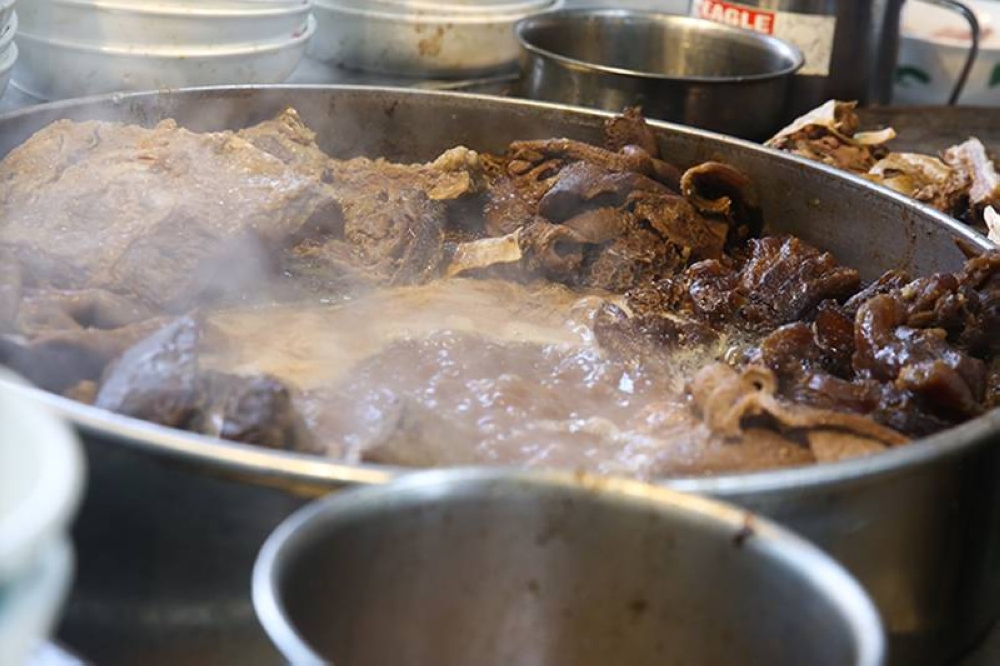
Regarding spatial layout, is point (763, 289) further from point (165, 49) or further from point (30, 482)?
point (30, 482)

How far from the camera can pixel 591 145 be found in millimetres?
3852

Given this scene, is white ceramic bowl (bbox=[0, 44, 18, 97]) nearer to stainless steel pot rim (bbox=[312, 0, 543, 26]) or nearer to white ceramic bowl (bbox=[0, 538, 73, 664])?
stainless steel pot rim (bbox=[312, 0, 543, 26])

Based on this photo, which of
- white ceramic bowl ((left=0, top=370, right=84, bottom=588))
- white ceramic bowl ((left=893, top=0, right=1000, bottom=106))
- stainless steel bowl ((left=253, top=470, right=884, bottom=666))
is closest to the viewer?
white ceramic bowl ((left=0, top=370, right=84, bottom=588))

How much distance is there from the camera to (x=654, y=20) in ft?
15.3

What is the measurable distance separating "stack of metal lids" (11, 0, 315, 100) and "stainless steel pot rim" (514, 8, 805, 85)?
86 centimetres

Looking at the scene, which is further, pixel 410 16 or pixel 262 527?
pixel 410 16

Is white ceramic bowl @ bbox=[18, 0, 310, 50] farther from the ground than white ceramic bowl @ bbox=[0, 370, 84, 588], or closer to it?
closer to it

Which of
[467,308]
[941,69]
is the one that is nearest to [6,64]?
[467,308]

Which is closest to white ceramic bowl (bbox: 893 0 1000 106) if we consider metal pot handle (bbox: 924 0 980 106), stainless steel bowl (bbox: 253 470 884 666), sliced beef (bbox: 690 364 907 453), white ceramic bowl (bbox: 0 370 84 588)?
metal pot handle (bbox: 924 0 980 106)

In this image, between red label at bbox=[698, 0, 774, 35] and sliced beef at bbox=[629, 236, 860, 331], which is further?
red label at bbox=[698, 0, 774, 35]

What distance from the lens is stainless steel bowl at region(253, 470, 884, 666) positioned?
1405 millimetres

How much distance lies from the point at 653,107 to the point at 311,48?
1.66 metres

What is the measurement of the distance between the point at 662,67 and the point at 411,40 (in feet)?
3.23

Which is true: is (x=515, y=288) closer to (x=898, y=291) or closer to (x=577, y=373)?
(x=577, y=373)
